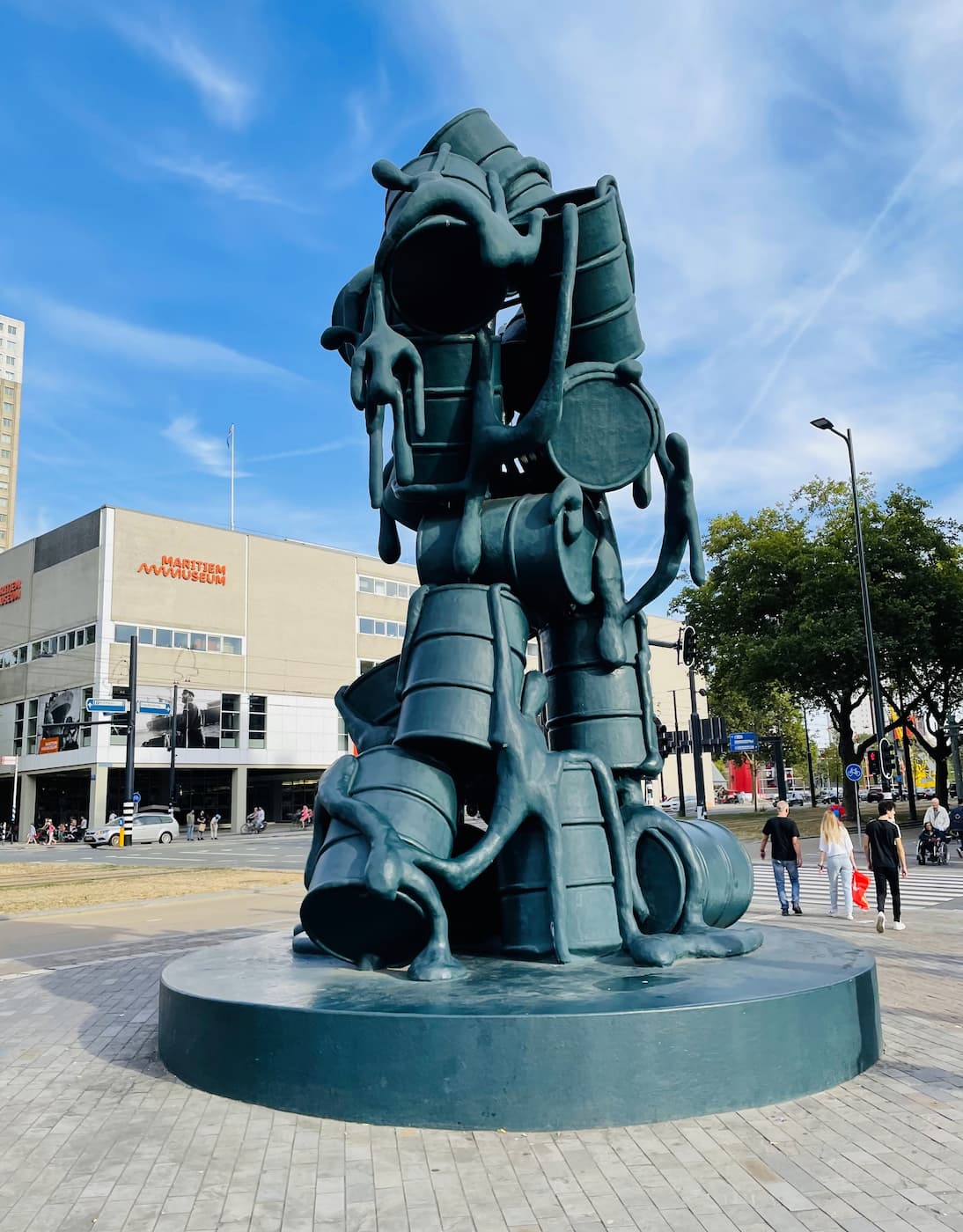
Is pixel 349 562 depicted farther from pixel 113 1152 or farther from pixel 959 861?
pixel 113 1152

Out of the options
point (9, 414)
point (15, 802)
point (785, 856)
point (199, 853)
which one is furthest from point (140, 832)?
point (9, 414)

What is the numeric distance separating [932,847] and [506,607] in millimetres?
19001

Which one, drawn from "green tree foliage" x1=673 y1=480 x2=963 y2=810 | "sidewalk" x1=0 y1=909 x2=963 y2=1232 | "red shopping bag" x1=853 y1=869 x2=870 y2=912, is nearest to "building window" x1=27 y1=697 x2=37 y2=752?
"green tree foliage" x1=673 y1=480 x2=963 y2=810

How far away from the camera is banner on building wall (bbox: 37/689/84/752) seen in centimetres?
5069

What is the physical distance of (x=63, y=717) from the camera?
5178 centimetres

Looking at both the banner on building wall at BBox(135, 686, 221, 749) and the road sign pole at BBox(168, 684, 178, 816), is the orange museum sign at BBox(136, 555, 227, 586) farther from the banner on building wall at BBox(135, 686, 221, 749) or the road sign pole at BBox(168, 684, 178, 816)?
the road sign pole at BBox(168, 684, 178, 816)

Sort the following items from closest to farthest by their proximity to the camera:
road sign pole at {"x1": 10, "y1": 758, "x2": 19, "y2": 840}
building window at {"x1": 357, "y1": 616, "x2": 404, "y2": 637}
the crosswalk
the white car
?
1. the crosswalk
2. the white car
3. road sign pole at {"x1": 10, "y1": 758, "x2": 19, "y2": 840}
4. building window at {"x1": 357, "y1": 616, "x2": 404, "y2": 637}

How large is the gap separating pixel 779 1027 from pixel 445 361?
5.00m

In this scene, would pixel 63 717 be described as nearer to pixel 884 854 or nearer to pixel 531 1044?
pixel 884 854

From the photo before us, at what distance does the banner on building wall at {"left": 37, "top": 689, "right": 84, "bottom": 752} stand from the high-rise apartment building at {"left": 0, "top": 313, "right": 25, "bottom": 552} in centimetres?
6617

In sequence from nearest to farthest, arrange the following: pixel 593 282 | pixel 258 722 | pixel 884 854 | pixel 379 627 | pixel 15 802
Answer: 1. pixel 593 282
2. pixel 884 854
3. pixel 15 802
4. pixel 258 722
5. pixel 379 627

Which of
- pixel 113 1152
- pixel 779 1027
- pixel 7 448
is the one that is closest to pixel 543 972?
pixel 779 1027

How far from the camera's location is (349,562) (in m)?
59.5

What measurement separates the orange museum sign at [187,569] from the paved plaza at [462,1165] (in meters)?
47.4
